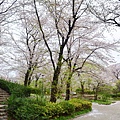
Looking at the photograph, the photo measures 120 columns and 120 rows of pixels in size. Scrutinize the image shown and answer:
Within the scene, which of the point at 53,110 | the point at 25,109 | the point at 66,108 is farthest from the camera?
the point at 66,108

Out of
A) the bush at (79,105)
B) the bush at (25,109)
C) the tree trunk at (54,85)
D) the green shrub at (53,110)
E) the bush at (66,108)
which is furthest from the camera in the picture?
the bush at (79,105)

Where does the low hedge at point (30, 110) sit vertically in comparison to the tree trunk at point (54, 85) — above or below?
below

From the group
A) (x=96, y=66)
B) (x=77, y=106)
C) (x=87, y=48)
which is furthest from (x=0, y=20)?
(x=96, y=66)

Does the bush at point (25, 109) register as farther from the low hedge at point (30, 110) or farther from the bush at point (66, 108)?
the bush at point (66, 108)

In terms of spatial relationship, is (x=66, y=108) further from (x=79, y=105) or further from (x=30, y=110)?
(x=30, y=110)

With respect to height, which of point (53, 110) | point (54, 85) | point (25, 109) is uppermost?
point (54, 85)

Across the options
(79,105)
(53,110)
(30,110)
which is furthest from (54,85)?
(30,110)

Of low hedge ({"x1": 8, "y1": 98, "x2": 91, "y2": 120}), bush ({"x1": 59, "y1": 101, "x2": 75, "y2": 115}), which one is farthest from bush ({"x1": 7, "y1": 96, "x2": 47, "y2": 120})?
bush ({"x1": 59, "y1": 101, "x2": 75, "y2": 115})

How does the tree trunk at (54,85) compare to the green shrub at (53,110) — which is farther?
the tree trunk at (54,85)

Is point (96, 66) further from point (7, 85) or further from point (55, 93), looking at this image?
point (7, 85)

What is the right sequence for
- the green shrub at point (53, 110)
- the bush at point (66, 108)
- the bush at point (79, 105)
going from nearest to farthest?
the green shrub at point (53, 110) → the bush at point (66, 108) → the bush at point (79, 105)

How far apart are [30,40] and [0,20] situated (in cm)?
715

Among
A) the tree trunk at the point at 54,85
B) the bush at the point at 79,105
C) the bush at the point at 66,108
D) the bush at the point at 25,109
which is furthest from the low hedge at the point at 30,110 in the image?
the bush at the point at 79,105

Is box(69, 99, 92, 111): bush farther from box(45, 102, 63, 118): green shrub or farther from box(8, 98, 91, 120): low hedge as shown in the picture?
box(8, 98, 91, 120): low hedge
